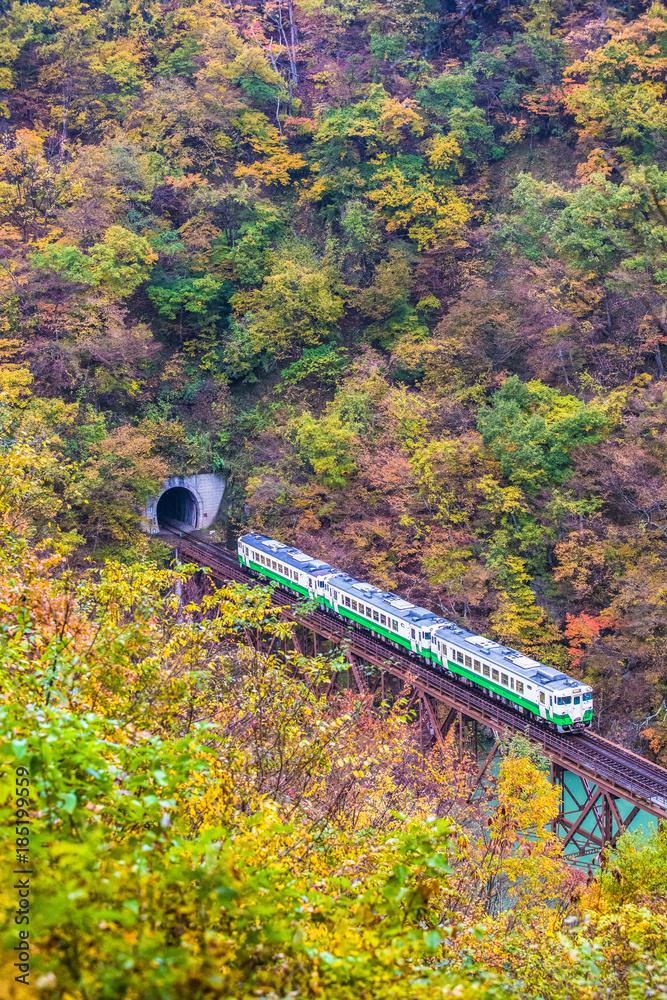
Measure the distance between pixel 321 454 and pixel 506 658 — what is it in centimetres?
1262

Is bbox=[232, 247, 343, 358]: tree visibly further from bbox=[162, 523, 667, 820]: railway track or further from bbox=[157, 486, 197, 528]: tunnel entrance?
bbox=[162, 523, 667, 820]: railway track

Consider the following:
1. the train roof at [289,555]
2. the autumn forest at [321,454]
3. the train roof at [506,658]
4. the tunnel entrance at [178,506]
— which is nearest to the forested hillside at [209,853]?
the autumn forest at [321,454]

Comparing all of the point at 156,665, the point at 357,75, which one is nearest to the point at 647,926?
the point at 156,665

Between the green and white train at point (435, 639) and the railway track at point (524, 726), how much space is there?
318 millimetres

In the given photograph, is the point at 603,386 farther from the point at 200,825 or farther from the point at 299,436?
the point at 200,825

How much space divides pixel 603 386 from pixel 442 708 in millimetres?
12319

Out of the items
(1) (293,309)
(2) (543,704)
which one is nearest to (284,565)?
(2) (543,704)

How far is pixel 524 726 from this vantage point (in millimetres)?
18219

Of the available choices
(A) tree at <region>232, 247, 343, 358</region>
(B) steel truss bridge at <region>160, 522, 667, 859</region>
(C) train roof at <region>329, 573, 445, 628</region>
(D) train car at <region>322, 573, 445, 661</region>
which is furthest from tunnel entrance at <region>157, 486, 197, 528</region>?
(C) train roof at <region>329, 573, 445, 628</region>

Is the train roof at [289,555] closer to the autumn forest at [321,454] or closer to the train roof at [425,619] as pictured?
the train roof at [425,619]

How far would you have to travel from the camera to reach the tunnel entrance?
35.2m

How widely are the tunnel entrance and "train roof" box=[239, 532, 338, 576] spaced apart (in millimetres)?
6200

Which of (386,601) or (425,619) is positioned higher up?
(386,601)

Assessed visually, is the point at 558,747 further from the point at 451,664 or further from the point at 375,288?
the point at 375,288
